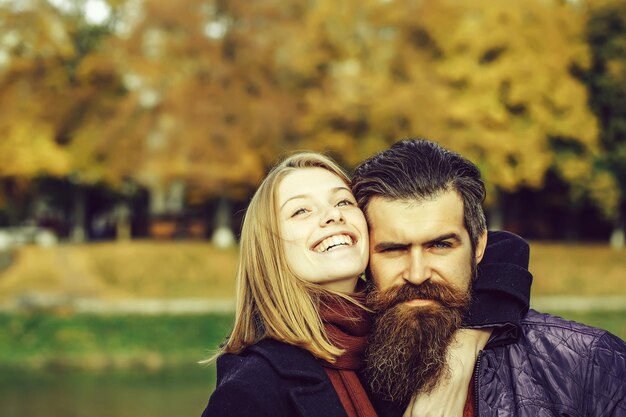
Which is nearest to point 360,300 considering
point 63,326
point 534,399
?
point 534,399

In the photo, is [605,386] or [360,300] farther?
[360,300]

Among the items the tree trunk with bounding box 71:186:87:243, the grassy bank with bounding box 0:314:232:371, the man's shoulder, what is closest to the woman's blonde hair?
the man's shoulder

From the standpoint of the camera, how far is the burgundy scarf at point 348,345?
2695mm

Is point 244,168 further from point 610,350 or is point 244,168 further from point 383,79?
point 610,350

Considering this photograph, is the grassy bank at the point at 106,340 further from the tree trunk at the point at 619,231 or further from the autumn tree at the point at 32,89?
the tree trunk at the point at 619,231

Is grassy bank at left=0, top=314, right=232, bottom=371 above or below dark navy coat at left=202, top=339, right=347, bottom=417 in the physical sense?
below

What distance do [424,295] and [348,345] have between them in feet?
0.99

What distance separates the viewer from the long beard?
277 cm

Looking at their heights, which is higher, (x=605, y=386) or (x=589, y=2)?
(x=589, y=2)

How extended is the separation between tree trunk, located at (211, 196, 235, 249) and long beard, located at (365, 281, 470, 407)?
20.7m

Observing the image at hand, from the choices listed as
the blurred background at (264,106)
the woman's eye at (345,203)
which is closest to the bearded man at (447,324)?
the woman's eye at (345,203)

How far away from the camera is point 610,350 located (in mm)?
2707

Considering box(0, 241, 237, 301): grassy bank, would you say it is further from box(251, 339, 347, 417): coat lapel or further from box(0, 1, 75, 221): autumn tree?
box(251, 339, 347, 417): coat lapel

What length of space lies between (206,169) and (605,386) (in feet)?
61.8
